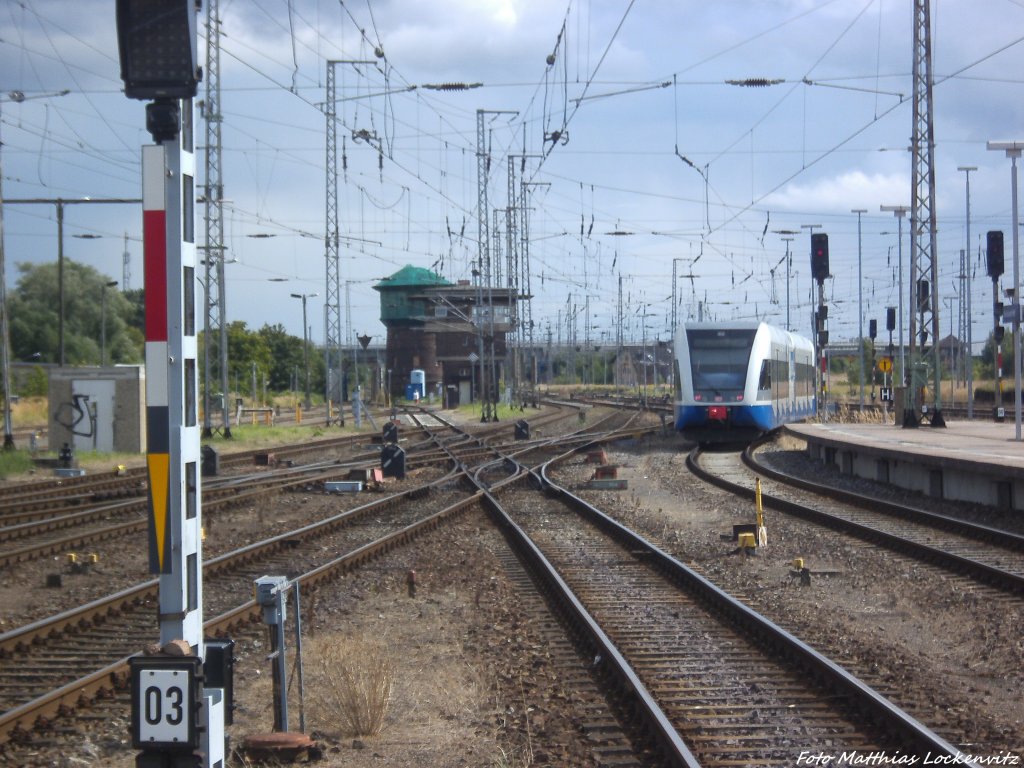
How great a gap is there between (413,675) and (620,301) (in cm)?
5772

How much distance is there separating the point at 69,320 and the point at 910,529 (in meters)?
65.8

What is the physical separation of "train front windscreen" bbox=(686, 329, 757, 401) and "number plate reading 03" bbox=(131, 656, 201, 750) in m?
25.4

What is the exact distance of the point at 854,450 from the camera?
2434cm

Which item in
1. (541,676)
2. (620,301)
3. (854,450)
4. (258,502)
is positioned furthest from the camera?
(620,301)

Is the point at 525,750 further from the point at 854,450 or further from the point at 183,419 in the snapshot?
the point at 854,450

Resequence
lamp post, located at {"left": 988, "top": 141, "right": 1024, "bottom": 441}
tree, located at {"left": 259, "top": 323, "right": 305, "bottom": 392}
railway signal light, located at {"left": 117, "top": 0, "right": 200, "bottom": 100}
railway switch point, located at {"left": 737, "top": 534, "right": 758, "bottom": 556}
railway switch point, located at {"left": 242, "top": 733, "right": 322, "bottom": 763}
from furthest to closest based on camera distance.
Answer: tree, located at {"left": 259, "top": 323, "right": 305, "bottom": 392} → lamp post, located at {"left": 988, "top": 141, "right": 1024, "bottom": 441} → railway switch point, located at {"left": 737, "top": 534, "right": 758, "bottom": 556} → railway switch point, located at {"left": 242, "top": 733, "right": 322, "bottom": 763} → railway signal light, located at {"left": 117, "top": 0, "right": 200, "bottom": 100}

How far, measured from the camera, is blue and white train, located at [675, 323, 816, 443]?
94.5 feet

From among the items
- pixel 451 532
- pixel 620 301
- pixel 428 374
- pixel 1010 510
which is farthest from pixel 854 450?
pixel 428 374

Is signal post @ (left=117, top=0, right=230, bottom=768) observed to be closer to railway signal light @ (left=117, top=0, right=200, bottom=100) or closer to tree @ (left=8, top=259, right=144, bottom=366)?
railway signal light @ (left=117, top=0, right=200, bottom=100)

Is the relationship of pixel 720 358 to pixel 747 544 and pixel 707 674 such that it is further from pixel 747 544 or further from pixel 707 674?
pixel 707 674

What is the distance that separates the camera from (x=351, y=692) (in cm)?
693

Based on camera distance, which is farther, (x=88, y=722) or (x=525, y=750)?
(x=88, y=722)

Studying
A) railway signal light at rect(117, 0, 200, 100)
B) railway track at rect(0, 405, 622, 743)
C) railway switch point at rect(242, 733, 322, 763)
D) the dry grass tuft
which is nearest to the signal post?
railway signal light at rect(117, 0, 200, 100)

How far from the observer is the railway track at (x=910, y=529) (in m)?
12.3
